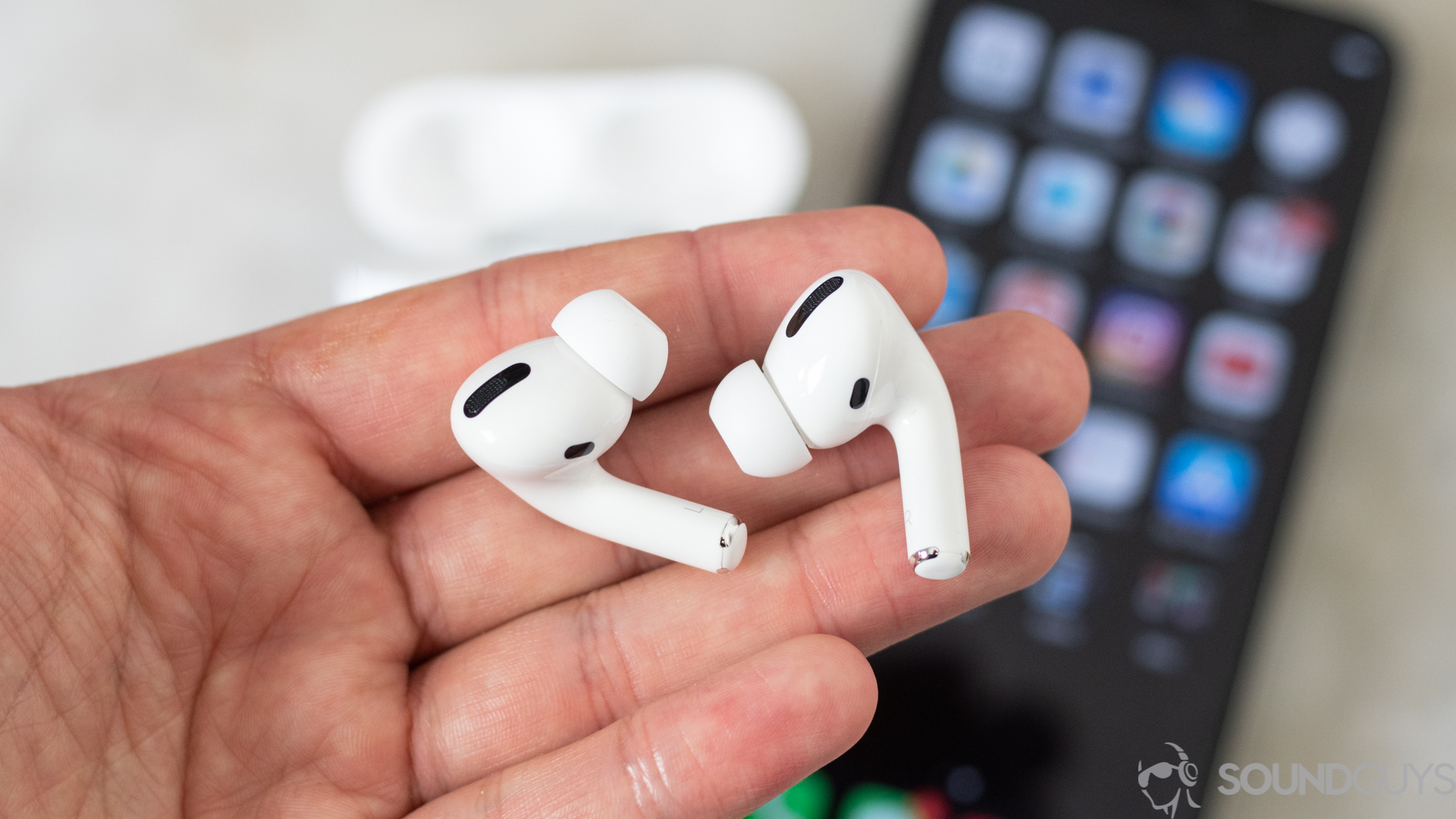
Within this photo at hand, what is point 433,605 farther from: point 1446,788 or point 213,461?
point 1446,788

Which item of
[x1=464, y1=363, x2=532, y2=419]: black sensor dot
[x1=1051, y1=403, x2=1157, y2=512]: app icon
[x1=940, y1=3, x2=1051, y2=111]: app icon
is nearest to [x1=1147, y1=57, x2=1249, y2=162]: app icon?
[x1=940, y1=3, x2=1051, y2=111]: app icon

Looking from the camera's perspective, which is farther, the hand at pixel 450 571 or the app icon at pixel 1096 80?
the app icon at pixel 1096 80

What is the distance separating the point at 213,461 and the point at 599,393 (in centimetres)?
28

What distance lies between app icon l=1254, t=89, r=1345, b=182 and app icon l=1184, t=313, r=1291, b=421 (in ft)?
0.53

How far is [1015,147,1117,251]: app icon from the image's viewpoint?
1.07 m

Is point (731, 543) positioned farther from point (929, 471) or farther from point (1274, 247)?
point (1274, 247)

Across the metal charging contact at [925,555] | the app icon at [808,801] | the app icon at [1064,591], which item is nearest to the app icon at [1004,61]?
the app icon at [1064,591]

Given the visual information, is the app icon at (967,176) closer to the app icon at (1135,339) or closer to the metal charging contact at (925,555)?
the app icon at (1135,339)

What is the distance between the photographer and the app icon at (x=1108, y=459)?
104 cm

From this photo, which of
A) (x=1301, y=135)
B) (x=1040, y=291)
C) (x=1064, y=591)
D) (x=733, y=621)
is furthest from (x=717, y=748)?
(x=1301, y=135)

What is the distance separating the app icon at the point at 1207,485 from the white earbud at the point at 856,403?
1.39 ft

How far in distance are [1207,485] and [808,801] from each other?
1.59 feet

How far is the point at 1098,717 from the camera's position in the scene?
101cm

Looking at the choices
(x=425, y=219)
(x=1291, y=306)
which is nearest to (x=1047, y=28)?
(x=1291, y=306)
